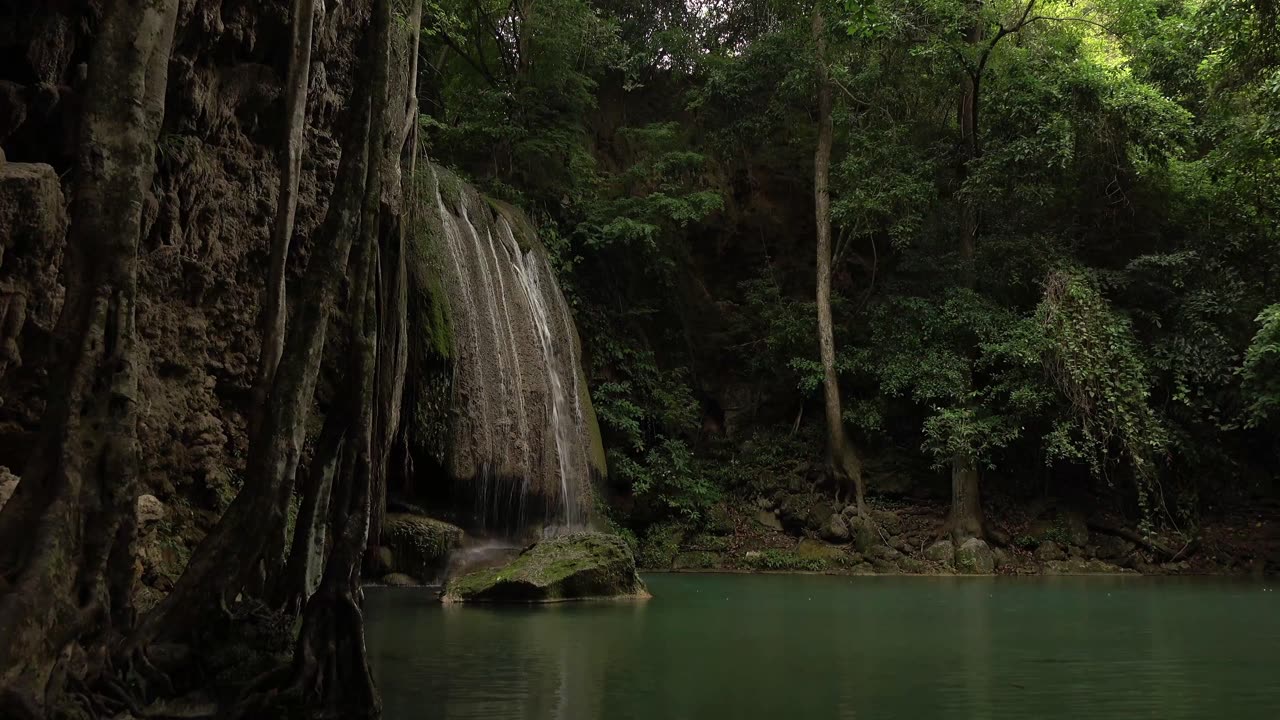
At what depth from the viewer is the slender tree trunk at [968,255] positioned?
51.2ft

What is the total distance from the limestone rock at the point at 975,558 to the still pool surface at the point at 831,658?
14.7ft

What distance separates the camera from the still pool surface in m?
4.45

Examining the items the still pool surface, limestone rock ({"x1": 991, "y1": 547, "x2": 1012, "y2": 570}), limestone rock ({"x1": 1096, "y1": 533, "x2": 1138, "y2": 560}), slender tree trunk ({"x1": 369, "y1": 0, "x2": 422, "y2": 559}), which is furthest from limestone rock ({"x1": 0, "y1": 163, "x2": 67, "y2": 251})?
limestone rock ({"x1": 1096, "y1": 533, "x2": 1138, "y2": 560})

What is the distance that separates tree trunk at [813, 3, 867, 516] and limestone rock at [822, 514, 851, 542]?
38 centimetres

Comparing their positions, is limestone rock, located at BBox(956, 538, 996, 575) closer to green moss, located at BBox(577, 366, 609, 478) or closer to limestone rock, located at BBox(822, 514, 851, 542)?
limestone rock, located at BBox(822, 514, 851, 542)

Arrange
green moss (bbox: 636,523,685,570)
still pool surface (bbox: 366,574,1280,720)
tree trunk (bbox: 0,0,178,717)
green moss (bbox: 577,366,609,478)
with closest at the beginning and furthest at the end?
tree trunk (bbox: 0,0,178,717) → still pool surface (bbox: 366,574,1280,720) → green moss (bbox: 577,366,609,478) → green moss (bbox: 636,523,685,570)

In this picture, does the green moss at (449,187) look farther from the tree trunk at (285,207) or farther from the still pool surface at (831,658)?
the tree trunk at (285,207)

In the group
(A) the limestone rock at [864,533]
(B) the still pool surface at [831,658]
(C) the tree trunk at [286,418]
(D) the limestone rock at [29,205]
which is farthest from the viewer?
(A) the limestone rock at [864,533]

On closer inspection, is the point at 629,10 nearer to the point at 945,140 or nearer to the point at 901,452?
the point at 945,140

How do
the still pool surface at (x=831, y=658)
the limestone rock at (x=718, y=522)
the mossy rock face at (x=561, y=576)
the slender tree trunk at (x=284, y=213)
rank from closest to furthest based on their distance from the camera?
the still pool surface at (x=831, y=658) < the slender tree trunk at (x=284, y=213) < the mossy rock face at (x=561, y=576) < the limestone rock at (x=718, y=522)

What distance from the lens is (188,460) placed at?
22.4ft

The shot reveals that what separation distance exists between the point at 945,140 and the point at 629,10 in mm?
7412

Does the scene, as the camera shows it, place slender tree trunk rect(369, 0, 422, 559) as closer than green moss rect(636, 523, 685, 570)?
Yes

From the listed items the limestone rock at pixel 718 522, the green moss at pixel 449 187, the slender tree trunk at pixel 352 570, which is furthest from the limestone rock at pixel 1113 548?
the slender tree trunk at pixel 352 570
